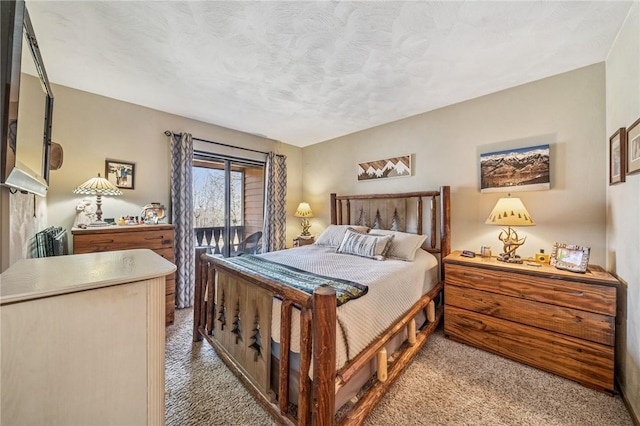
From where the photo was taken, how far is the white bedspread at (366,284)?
138 centimetres

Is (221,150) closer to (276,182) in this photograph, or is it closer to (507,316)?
(276,182)

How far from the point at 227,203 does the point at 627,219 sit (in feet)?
14.0

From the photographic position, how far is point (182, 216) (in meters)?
3.14

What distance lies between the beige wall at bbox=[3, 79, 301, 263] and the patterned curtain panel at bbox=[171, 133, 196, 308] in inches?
5.0

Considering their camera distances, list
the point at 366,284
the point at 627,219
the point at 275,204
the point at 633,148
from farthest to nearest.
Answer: the point at 275,204 → the point at 366,284 → the point at 627,219 → the point at 633,148

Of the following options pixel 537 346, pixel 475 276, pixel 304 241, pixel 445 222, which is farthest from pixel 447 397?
pixel 304 241

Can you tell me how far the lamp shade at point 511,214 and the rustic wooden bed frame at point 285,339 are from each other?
965mm

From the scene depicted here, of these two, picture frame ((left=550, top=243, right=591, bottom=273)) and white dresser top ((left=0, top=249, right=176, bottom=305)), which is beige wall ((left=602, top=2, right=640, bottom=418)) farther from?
white dresser top ((left=0, top=249, right=176, bottom=305))

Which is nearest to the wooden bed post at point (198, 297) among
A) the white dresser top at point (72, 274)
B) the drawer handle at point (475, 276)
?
the white dresser top at point (72, 274)

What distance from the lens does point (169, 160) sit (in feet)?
10.4

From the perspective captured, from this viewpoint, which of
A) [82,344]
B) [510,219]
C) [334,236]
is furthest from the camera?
[334,236]

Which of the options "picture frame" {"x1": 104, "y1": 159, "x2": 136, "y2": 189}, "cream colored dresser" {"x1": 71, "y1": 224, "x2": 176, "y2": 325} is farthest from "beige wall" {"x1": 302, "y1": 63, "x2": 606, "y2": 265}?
"picture frame" {"x1": 104, "y1": 159, "x2": 136, "y2": 189}

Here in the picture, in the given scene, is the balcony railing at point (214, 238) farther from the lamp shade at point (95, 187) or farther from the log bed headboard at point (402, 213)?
the log bed headboard at point (402, 213)

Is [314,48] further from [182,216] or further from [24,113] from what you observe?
[182,216]
